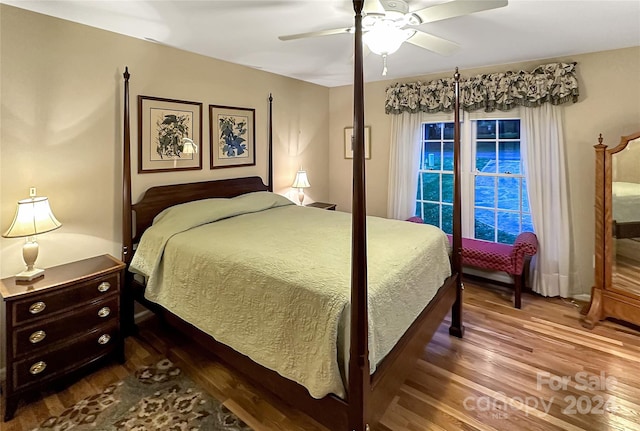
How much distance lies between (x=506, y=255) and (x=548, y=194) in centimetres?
75

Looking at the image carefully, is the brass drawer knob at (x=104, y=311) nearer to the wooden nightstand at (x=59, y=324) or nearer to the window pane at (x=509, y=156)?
the wooden nightstand at (x=59, y=324)

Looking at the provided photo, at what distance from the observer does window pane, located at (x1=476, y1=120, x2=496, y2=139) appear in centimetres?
389

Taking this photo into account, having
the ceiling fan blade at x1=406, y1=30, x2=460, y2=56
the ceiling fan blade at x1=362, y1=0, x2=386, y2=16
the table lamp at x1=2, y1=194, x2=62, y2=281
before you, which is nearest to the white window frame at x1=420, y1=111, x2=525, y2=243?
the ceiling fan blade at x1=406, y1=30, x2=460, y2=56

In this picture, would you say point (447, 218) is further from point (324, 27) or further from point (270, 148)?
point (324, 27)

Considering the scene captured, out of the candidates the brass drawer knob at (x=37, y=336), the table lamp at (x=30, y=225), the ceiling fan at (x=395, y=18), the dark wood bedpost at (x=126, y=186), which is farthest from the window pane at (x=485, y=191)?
the brass drawer knob at (x=37, y=336)

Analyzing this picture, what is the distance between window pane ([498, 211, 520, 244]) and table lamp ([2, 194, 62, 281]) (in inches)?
161

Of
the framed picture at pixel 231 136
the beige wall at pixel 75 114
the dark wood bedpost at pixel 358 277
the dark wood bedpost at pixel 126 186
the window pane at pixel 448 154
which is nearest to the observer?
the dark wood bedpost at pixel 358 277

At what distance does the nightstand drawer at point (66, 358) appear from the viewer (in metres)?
2.03

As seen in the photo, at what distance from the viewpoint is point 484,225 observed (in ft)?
13.4

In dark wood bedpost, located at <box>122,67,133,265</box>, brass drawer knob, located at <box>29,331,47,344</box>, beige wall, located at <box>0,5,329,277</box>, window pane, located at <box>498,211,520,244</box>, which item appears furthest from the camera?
window pane, located at <box>498,211,520,244</box>

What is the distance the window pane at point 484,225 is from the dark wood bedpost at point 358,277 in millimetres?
3080

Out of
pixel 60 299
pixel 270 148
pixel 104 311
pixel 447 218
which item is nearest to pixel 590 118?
pixel 447 218

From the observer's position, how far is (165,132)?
3.18 m

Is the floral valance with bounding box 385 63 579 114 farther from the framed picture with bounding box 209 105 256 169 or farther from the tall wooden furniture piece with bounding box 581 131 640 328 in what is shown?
the framed picture with bounding box 209 105 256 169
